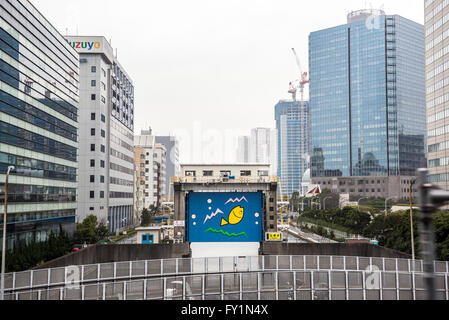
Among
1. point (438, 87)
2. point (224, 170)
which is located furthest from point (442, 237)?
point (438, 87)

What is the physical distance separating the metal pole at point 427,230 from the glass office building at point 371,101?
162 meters

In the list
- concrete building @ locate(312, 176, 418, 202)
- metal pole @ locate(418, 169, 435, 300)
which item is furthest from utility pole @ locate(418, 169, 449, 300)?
concrete building @ locate(312, 176, 418, 202)

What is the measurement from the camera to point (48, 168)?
5400 cm

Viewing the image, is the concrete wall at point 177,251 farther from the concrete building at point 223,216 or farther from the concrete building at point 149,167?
the concrete building at point 149,167

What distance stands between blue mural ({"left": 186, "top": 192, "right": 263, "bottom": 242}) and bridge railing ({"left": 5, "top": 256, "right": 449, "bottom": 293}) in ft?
54.4

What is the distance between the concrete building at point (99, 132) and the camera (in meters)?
80.6

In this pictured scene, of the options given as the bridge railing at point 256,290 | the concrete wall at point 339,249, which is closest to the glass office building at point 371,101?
the concrete wall at point 339,249

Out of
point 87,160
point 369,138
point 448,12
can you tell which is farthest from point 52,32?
point 369,138

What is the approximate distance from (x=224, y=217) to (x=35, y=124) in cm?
2701

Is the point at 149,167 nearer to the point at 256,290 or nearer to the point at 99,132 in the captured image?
the point at 99,132

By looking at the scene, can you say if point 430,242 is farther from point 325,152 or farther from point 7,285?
point 325,152

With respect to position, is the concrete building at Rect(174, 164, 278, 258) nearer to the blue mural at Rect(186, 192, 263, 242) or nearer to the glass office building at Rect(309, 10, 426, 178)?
the blue mural at Rect(186, 192, 263, 242)

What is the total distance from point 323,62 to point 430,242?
186 metres

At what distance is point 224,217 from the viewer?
48562mm
